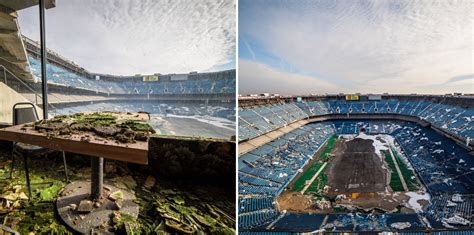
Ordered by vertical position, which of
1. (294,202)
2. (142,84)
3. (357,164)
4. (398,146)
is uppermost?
(142,84)

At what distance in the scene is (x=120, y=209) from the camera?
4.04 feet

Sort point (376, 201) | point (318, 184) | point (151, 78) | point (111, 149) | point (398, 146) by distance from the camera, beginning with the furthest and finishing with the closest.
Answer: point (398, 146)
point (318, 184)
point (376, 201)
point (151, 78)
point (111, 149)

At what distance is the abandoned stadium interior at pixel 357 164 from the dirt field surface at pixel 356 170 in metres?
0.01

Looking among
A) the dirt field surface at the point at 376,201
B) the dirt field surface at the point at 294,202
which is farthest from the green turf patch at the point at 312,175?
the dirt field surface at the point at 376,201

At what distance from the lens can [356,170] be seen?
8.18ft

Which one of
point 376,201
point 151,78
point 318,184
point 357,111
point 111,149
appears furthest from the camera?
point 357,111

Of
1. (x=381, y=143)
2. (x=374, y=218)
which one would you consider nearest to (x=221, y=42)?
(x=374, y=218)

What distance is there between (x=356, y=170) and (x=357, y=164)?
70mm

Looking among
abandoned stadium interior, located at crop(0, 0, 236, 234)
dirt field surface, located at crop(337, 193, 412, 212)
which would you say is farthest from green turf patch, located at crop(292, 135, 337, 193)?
abandoned stadium interior, located at crop(0, 0, 236, 234)

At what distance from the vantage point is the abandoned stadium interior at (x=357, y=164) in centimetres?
200

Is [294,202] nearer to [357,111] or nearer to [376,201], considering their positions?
[376,201]

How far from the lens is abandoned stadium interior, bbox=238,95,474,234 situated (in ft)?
6.55

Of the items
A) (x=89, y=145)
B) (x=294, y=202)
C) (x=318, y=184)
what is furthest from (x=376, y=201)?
(x=89, y=145)

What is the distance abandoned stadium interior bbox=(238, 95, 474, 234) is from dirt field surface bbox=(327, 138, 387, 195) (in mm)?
10
